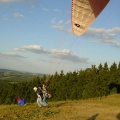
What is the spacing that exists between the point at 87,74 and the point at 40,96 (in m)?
58.2

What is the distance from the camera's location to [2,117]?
19906mm

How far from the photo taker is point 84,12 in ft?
51.1

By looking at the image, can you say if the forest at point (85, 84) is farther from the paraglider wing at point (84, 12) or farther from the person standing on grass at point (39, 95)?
the paraglider wing at point (84, 12)

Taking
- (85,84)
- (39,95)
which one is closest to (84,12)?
(39,95)

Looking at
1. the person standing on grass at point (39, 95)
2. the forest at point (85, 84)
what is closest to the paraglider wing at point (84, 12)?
the person standing on grass at point (39, 95)

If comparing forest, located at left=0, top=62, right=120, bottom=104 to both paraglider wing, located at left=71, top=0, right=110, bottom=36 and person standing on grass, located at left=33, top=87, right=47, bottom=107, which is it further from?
paraglider wing, located at left=71, top=0, right=110, bottom=36

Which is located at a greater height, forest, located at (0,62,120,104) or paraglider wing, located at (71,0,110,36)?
paraglider wing, located at (71,0,110,36)

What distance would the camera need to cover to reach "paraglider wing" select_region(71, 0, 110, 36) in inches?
578

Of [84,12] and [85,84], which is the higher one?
[84,12]

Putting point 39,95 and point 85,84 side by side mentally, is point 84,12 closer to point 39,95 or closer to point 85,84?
point 39,95

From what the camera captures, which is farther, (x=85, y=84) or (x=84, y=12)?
(x=85, y=84)

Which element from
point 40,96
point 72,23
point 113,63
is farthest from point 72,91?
point 72,23

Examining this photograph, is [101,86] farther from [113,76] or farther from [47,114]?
[47,114]

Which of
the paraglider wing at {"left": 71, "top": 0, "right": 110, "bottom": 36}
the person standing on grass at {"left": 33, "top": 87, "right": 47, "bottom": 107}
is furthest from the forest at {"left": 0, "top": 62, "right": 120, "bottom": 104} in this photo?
the paraglider wing at {"left": 71, "top": 0, "right": 110, "bottom": 36}
